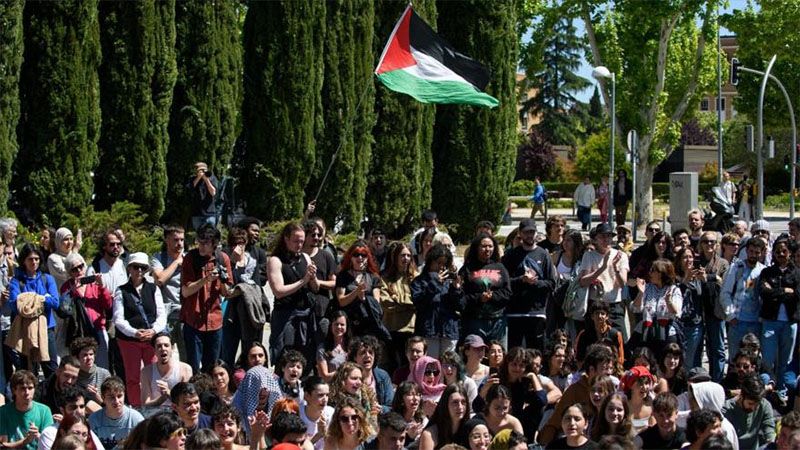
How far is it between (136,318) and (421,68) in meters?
5.88

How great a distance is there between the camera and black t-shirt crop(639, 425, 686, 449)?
30.3ft

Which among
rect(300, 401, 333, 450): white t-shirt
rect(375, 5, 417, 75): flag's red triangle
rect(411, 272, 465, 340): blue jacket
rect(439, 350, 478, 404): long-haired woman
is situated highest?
rect(375, 5, 417, 75): flag's red triangle

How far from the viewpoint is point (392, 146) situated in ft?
80.2

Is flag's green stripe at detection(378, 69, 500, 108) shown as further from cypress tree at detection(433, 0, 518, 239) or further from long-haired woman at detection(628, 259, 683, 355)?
cypress tree at detection(433, 0, 518, 239)

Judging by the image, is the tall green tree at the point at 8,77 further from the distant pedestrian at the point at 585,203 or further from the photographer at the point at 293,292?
the distant pedestrian at the point at 585,203

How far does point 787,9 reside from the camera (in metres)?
32.5

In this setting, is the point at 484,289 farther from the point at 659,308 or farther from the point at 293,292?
the point at 293,292

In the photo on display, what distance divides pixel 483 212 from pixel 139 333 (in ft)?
52.2

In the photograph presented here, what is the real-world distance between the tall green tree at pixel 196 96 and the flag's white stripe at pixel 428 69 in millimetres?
5837

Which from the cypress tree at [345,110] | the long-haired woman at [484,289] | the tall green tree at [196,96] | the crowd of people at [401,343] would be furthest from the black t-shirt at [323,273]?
the cypress tree at [345,110]

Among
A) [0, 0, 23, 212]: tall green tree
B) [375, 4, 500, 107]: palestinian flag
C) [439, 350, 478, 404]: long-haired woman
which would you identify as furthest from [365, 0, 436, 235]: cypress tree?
[439, 350, 478, 404]: long-haired woman

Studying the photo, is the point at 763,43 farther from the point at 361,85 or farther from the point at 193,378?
the point at 193,378

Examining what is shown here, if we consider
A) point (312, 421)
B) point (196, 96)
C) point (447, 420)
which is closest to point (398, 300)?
point (312, 421)

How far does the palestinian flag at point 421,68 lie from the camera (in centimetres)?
1563
